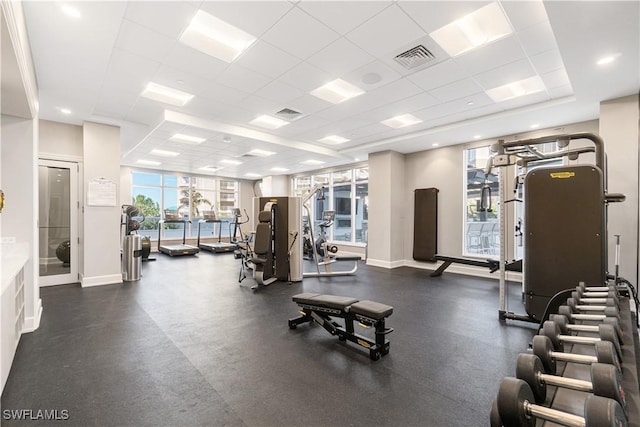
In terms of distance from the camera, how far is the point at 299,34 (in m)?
→ 2.91

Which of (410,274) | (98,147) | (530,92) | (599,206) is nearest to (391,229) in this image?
(410,274)

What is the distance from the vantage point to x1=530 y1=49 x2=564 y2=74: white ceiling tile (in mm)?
3242

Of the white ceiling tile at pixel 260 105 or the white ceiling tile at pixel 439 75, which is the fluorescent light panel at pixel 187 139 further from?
the white ceiling tile at pixel 439 75

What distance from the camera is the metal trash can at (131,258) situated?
5695 millimetres

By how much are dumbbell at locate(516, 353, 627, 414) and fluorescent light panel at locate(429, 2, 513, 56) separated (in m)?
2.96

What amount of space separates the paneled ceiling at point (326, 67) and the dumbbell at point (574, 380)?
110 inches

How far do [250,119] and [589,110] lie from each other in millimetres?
5782

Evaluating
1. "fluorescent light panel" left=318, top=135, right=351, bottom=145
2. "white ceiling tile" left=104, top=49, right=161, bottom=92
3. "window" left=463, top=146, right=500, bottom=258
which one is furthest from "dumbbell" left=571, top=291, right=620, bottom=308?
"fluorescent light panel" left=318, top=135, right=351, bottom=145

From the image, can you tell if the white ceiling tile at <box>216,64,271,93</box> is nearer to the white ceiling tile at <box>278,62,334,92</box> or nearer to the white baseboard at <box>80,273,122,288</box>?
the white ceiling tile at <box>278,62,334,92</box>

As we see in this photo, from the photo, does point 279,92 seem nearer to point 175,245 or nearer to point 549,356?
point 549,356

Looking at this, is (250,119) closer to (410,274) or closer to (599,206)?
(410,274)

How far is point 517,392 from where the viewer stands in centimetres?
97

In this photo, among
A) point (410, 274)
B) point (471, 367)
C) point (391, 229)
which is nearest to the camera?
point (471, 367)

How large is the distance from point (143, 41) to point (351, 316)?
144 inches
